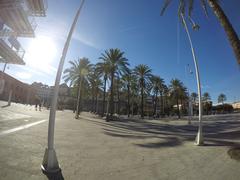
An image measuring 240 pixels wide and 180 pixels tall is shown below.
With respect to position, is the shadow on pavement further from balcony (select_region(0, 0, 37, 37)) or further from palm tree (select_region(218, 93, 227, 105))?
palm tree (select_region(218, 93, 227, 105))

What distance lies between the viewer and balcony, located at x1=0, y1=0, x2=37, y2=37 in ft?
44.0

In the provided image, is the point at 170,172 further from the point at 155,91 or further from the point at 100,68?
the point at 155,91

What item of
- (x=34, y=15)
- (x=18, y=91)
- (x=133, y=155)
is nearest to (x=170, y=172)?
(x=133, y=155)

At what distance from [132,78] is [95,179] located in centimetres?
4179

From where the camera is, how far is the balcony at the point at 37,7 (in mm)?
16562

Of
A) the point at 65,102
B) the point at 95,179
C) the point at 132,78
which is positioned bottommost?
the point at 95,179

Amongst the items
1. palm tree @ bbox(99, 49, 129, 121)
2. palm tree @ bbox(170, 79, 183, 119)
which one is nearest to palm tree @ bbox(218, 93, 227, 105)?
palm tree @ bbox(170, 79, 183, 119)

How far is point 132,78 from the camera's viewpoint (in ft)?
150

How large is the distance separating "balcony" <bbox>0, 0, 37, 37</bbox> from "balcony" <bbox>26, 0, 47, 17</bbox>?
1.37m

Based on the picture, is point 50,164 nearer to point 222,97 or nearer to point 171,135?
point 171,135

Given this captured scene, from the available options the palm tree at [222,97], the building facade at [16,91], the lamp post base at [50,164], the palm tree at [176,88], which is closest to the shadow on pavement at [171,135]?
the lamp post base at [50,164]

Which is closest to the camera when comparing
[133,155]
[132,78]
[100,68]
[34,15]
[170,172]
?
[170,172]

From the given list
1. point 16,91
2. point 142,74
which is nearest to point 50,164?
point 142,74

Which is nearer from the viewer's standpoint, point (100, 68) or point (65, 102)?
point (100, 68)
